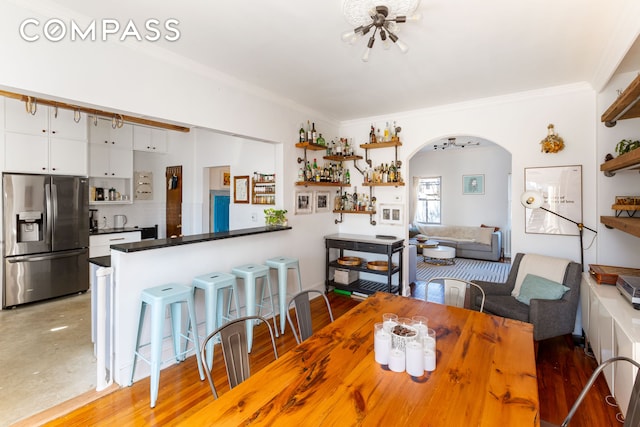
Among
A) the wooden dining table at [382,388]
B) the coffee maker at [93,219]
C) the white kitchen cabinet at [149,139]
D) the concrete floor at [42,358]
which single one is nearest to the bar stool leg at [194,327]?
the concrete floor at [42,358]

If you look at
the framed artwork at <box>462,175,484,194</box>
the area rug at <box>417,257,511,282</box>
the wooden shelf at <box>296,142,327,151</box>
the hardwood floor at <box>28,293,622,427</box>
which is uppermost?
the wooden shelf at <box>296,142,327,151</box>

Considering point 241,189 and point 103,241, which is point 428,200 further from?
point 103,241

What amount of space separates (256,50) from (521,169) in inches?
120

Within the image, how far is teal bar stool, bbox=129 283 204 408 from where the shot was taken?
6.98ft

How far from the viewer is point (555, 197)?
329 centimetres

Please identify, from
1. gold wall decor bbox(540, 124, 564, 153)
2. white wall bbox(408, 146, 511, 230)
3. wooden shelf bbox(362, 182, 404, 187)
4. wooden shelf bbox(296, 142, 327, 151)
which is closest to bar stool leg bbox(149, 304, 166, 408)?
wooden shelf bbox(296, 142, 327, 151)

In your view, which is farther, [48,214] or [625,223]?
[48,214]

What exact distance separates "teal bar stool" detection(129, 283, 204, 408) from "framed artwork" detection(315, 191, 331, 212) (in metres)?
2.29

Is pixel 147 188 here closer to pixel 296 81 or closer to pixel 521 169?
pixel 296 81

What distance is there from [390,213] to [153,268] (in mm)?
3064

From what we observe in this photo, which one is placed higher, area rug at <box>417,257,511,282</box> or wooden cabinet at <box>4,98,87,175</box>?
wooden cabinet at <box>4,98,87,175</box>

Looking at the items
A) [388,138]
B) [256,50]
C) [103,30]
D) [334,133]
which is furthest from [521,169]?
[103,30]

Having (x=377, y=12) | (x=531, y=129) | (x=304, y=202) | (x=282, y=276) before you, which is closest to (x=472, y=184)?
(x=531, y=129)

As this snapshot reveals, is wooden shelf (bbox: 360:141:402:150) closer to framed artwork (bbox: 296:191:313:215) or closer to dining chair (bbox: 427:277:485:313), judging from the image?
framed artwork (bbox: 296:191:313:215)
